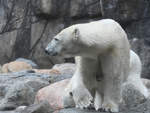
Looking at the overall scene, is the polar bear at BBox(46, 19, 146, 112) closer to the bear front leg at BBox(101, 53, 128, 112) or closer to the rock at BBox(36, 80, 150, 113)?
the bear front leg at BBox(101, 53, 128, 112)

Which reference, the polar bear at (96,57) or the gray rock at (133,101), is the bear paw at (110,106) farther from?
the gray rock at (133,101)

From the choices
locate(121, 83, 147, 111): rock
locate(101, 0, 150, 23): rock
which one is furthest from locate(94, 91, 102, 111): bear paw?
locate(101, 0, 150, 23): rock

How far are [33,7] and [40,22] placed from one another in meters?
0.60

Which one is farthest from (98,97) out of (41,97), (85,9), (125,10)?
(85,9)

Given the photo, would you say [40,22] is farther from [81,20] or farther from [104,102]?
[104,102]

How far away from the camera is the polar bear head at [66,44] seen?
3.60 m

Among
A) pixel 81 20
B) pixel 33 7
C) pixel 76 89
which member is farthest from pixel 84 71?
pixel 33 7

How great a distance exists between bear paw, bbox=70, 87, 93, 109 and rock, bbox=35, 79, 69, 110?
2.09 metres

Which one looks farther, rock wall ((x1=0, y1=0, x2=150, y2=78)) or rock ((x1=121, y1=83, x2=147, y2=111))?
rock wall ((x1=0, y1=0, x2=150, y2=78))

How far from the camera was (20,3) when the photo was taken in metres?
14.6

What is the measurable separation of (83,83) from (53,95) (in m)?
2.57

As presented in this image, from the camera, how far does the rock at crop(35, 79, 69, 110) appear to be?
6.40m

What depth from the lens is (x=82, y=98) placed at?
4137 millimetres

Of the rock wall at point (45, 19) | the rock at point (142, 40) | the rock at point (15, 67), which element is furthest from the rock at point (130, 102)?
the rock at point (15, 67)
